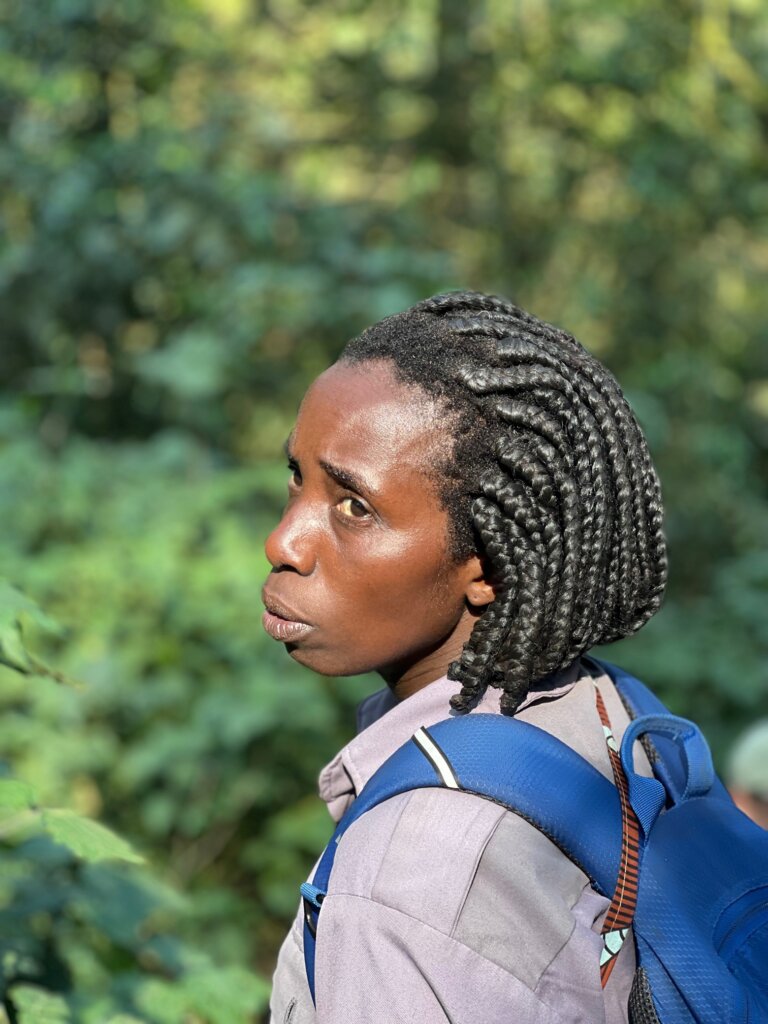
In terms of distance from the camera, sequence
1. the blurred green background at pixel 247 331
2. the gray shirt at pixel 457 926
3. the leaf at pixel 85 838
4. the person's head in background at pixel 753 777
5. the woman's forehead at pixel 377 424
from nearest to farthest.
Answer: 1. the gray shirt at pixel 457 926
2. the woman's forehead at pixel 377 424
3. the leaf at pixel 85 838
4. the person's head in background at pixel 753 777
5. the blurred green background at pixel 247 331

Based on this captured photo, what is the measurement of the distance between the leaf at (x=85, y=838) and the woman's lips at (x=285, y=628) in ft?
1.57

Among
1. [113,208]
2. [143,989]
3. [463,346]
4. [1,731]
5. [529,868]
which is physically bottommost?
[1,731]

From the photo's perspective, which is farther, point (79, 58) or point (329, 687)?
point (79, 58)

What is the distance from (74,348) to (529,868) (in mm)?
5917

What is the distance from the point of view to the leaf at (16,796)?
1.95 m

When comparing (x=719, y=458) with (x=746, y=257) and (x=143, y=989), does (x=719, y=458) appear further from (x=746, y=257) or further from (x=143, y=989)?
(x=143, y=989)

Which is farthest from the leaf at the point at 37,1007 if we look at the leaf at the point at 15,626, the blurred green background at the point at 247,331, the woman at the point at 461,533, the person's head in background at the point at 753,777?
the person's head in background at the point at 753,777

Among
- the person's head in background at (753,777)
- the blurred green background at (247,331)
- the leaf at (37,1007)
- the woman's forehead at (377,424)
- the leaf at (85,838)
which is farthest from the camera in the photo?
the blurred green background at (247,331)

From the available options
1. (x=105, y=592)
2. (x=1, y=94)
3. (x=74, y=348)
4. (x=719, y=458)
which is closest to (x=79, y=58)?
(x=1, y=94)

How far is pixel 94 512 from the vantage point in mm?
5285

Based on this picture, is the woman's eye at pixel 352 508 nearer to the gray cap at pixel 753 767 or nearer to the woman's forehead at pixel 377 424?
the woman's forehead at pixel 377 424

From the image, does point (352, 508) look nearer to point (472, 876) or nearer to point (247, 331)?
point (472, 876)

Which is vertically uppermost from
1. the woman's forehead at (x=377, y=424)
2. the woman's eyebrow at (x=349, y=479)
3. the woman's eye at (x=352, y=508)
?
the woman's forehead at (x=377, y=424)

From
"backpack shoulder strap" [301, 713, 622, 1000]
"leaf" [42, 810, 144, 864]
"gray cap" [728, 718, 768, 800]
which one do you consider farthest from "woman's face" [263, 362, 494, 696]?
"gray cap" [728, 718, 768, 800]
